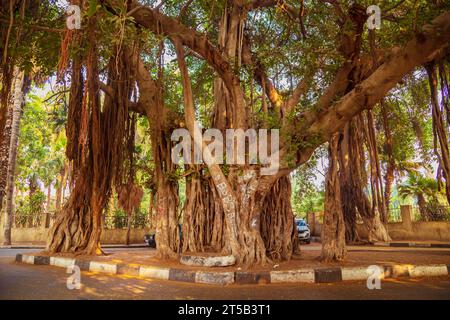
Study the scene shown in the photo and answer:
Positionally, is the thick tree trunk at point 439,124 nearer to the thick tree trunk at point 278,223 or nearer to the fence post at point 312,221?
the thick tree trunk at point 278,223

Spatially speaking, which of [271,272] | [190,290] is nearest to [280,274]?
[271,272]

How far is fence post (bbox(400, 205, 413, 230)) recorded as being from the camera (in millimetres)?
14555

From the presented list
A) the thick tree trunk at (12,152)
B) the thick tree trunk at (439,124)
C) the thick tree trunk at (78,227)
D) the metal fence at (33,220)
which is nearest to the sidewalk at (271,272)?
the thick tree trunk at (78,227)

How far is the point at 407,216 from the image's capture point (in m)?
14.6

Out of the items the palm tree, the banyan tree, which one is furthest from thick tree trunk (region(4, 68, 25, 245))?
the palm tree

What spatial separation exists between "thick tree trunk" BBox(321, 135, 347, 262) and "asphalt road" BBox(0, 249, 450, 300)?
4.58ft

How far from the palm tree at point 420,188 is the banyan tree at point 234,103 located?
9.40 meters

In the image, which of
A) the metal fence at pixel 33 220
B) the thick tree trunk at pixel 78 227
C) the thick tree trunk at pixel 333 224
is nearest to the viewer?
the thick tree trunk at pixel 333 224

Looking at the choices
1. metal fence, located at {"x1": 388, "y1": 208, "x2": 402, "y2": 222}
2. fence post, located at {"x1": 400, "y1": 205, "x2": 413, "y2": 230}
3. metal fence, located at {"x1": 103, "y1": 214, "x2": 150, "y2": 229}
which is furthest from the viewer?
metal fence, located at {"x1": 103, "y1": 214, "x2": 150, "y2": 229}

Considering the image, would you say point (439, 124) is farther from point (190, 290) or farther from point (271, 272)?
point (190, 290)

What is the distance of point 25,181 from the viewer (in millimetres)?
22391

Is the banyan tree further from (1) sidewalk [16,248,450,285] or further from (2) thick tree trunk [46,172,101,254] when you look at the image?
(1) sidewalk [16,248,450,285]

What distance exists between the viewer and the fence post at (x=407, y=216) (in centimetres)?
1455

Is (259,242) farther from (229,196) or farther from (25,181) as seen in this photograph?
(25,181)
